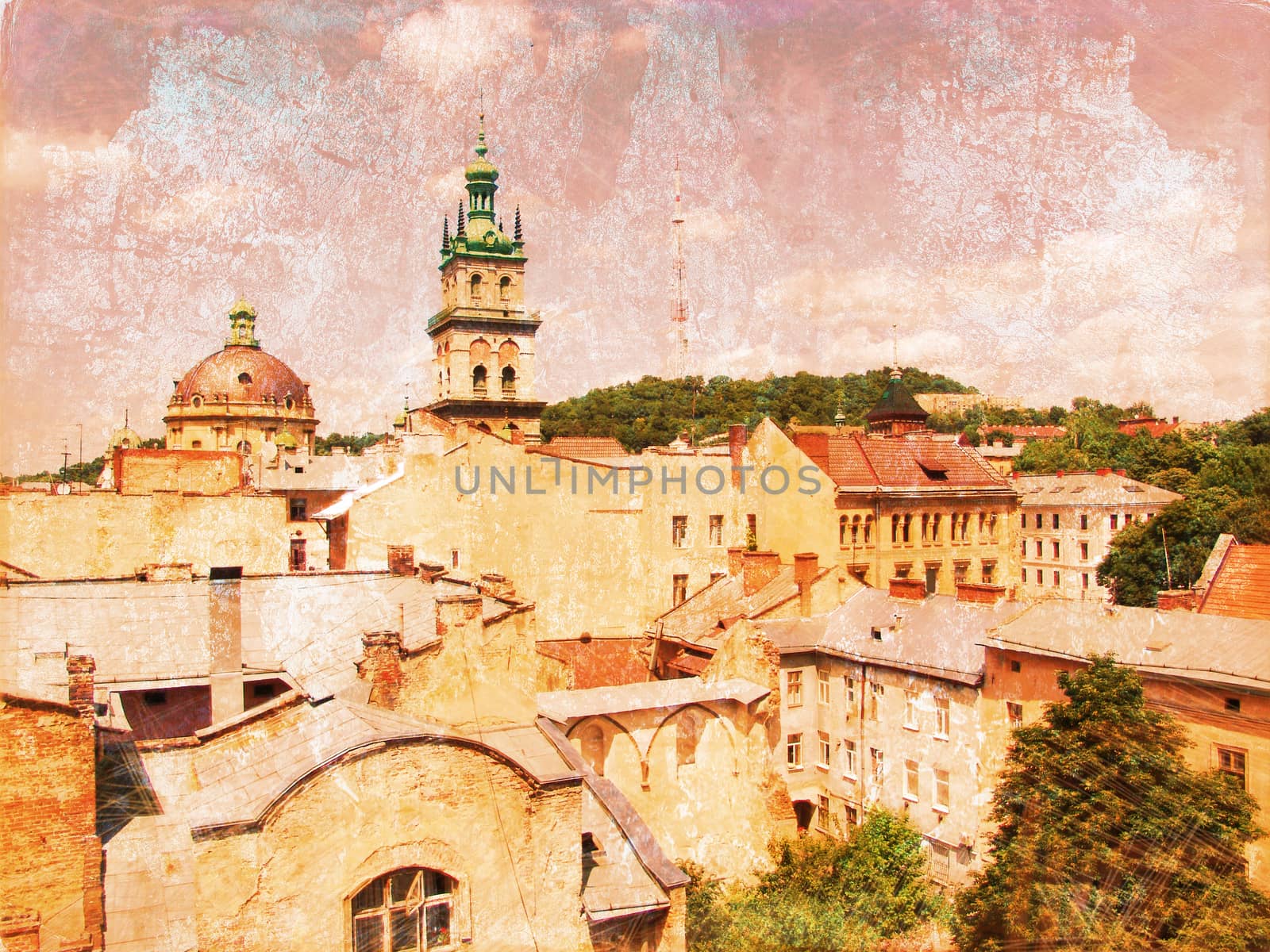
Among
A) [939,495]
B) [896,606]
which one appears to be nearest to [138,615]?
[896,606]

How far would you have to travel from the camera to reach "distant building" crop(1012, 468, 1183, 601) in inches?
2415

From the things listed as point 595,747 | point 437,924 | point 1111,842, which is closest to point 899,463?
point 595,747

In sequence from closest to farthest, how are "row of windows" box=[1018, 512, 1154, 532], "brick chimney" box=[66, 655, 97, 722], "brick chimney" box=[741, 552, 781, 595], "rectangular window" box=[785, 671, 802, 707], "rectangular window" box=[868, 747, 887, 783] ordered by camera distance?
"brick chimney" box=[66, 655, 97, 722] → "rectangular window" box=[868, 747, 887, 783] → "rectangular window" box=[785, 671, 802, 707] → "brick chimney" box=[741, 552, 781, 595] → "row of windows" box=[1018, 512, 1154, 532]

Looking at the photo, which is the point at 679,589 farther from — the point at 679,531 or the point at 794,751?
the point at 794,751

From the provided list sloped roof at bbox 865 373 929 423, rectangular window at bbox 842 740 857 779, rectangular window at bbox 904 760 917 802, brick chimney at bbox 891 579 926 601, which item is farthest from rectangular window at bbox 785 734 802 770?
sloped roof at bbox 865 373 929 423

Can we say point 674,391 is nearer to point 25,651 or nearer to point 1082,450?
point 1082,450

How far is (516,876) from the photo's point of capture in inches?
391

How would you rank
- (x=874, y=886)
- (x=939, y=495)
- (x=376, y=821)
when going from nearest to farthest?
(x=376, y=821) → (x=874, y=886) → (x=939, y=495)

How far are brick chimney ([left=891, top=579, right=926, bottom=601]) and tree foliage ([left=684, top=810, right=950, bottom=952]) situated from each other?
590 centimetres

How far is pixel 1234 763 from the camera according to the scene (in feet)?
55.2

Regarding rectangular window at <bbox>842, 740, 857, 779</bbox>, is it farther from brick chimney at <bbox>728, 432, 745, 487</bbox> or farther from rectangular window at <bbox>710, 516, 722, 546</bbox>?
brick chimney at <bbox>728, 432, 745, 487</bbox>

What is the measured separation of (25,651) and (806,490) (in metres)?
23.9

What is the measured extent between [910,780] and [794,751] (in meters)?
3.41

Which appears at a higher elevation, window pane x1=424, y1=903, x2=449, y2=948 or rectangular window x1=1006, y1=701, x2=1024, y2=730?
window pane x1=424, y1=903, x2=449, y2=948
